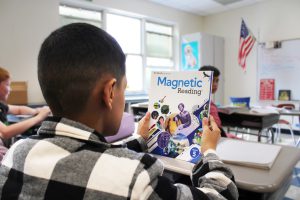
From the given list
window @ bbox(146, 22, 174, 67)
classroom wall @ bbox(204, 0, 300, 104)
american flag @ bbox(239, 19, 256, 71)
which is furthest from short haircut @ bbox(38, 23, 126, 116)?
classroom wall @ bbox(204, 0, 300, 104)

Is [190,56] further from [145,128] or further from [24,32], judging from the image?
[145,128]

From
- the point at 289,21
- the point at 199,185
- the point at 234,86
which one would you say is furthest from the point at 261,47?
the point at 199,185

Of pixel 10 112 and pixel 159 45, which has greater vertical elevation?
pixel 159 45

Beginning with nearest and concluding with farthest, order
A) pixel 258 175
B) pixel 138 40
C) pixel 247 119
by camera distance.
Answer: pixel 258 175 → pixel 247 119 → pixel 138 40

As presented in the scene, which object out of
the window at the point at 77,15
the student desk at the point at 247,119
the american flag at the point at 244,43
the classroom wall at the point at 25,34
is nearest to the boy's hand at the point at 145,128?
the student desk at the point at 247,119

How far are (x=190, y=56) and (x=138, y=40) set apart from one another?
121 centimetres

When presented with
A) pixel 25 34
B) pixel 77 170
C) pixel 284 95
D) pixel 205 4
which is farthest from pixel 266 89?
pixel 77 170

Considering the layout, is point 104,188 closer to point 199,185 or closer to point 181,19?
point 199,185

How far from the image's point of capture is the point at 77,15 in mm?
4402

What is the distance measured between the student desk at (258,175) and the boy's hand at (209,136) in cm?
10

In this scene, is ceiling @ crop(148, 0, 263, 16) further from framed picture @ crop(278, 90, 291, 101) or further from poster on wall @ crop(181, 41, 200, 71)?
framed picture @ crop(278, 90, 291, 101)

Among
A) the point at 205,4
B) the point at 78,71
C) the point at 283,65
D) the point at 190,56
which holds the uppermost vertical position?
the point at 205,4

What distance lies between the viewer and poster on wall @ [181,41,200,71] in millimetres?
5430

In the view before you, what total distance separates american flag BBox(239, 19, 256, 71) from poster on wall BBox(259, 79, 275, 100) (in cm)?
55
